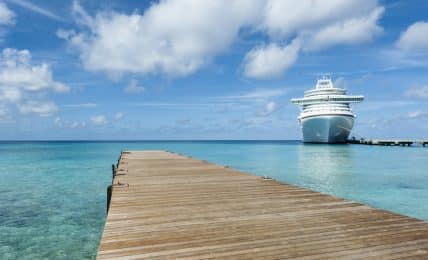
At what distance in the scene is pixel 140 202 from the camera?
6.31 m

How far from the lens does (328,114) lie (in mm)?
70188

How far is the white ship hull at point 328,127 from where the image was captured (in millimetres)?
70875

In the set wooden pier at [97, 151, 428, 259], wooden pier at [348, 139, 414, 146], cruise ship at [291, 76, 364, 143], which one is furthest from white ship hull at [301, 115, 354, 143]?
wooden pier at [97, 151, 428, 259]

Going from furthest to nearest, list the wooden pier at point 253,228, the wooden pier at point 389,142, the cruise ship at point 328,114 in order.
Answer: the wooden pier at point 389,142 < the cruise ship at point 328,114 < the wooden pier at point 253,228

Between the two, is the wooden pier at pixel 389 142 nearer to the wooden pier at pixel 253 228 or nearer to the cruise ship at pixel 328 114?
the cruise ship at pixel 328 114

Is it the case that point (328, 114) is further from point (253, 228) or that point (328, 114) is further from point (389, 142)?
point (253, 228)

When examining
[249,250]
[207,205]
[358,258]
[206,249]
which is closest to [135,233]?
[206,249]

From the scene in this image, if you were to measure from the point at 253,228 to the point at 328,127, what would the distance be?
70.4 metres

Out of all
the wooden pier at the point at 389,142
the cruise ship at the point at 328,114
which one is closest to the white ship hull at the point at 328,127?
the cruise ship at the point at 328,114

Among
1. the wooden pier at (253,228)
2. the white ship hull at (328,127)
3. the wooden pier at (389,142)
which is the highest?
the white ship hull at (328,127)

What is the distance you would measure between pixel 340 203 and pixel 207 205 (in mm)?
2301

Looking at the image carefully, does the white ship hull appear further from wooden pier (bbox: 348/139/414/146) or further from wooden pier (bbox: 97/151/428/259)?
wooden pier (bbox: 97/151/428/259)

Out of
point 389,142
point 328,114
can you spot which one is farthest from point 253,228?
point 389,142

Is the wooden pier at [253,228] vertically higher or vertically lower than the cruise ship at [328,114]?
lower
